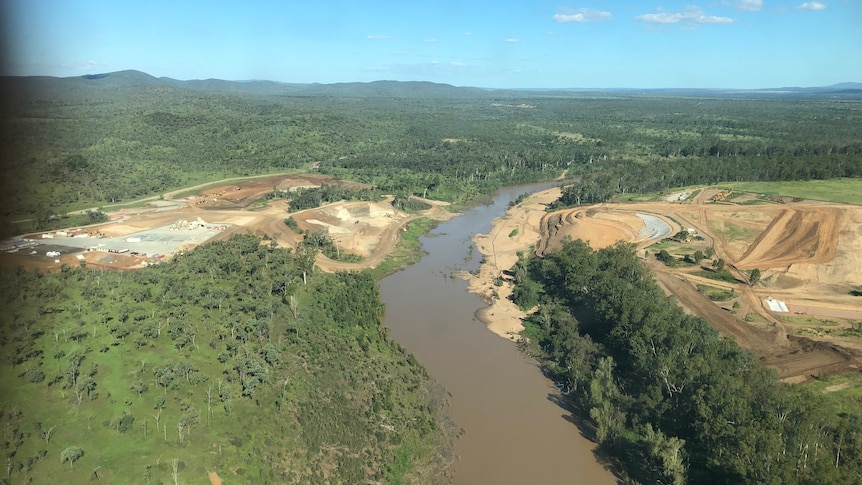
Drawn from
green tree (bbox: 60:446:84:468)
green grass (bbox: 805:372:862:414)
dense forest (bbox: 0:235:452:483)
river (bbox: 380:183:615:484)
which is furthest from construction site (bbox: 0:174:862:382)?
green tree (bbox: 60:446:84:468)

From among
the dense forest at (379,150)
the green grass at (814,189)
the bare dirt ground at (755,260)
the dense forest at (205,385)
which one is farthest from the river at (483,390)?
the green grass at (814,189)

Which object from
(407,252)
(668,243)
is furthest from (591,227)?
(407,252)

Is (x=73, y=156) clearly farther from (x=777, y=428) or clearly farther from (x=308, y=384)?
(x=777, y=428)

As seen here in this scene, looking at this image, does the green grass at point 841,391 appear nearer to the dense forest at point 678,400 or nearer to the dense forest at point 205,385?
the dense forest at point 678,400

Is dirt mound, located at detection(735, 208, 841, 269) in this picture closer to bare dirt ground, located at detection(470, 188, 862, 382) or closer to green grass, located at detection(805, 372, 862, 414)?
bare dirt ground, located at detection(470, 188, 862, 382)

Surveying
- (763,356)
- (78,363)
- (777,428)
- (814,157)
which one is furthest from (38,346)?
(814,157)

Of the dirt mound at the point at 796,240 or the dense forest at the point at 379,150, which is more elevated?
the dense forest at the point at 379,150

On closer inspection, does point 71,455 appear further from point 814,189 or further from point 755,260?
point 814,189
